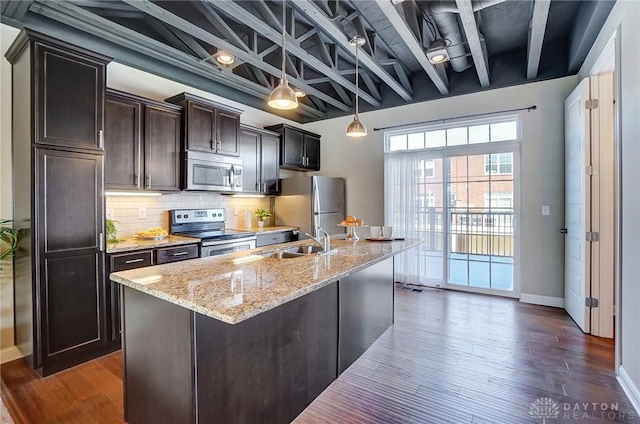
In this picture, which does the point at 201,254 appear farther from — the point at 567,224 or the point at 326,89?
the point at 567,224

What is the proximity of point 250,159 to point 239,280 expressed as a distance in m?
2.99

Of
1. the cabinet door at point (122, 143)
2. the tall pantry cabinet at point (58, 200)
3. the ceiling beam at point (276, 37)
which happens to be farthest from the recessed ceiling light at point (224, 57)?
the tall pantry cabinet at point (58, 200)

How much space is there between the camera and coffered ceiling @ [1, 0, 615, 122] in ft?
8.48

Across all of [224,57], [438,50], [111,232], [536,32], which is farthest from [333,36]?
[111,232]

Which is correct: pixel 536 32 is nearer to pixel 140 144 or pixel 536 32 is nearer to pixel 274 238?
pixel 274 238

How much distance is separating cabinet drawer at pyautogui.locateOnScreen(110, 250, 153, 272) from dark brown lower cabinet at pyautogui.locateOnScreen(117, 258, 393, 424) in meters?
1.19

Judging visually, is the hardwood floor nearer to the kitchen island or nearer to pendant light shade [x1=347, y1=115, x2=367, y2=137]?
the kitchen island

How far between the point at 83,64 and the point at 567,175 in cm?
485

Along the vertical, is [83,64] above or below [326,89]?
below

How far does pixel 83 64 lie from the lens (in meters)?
2.43

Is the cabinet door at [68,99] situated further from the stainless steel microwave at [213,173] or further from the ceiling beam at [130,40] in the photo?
the stainless steel microwave at [213,173]

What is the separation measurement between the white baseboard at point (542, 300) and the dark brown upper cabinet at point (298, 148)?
3.55 metres

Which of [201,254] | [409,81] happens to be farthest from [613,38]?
[201,254]

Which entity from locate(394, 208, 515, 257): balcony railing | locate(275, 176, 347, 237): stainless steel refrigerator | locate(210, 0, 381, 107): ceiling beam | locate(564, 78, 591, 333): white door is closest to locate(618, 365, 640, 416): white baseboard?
locate(564, 78, 591, 333): white door
